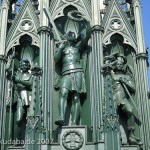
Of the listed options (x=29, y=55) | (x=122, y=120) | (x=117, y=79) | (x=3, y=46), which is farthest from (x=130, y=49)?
(x=3, y=46)

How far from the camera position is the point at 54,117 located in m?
11.1

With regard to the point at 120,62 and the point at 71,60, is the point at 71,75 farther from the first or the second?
the point at 120,62

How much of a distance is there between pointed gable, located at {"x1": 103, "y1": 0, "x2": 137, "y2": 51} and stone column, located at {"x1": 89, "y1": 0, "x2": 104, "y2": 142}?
0.41 meters

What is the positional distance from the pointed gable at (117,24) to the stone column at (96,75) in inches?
16.1

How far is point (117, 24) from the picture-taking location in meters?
12.6

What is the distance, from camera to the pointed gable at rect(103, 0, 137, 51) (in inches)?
483

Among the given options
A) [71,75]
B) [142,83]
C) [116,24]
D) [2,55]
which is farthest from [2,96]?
[116,24]

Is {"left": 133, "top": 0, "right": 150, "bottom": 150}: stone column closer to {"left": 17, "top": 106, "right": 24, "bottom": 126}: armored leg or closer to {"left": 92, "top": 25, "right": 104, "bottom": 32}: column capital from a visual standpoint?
{"left": 92, "top": 25, "right": 104, "bottom": 32}: column capital

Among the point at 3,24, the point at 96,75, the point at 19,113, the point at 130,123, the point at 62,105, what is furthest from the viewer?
the point at 3,24

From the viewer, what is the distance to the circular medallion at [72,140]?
32.9 ft

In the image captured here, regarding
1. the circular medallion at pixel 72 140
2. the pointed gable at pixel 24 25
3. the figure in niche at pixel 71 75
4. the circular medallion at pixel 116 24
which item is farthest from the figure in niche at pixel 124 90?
the pointed gable at pixel 24 25

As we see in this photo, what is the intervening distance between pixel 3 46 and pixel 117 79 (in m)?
3.78

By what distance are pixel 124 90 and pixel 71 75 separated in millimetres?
1712

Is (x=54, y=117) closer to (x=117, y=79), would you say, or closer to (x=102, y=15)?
(x=117, y=79)
